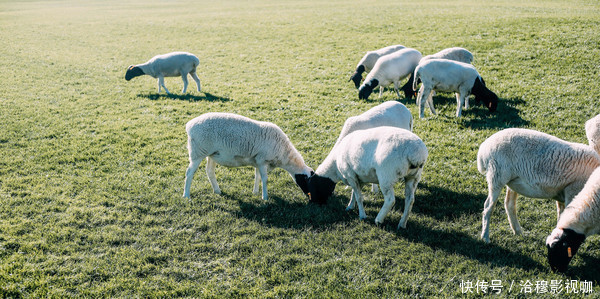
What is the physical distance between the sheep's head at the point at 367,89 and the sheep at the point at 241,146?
5972 mm

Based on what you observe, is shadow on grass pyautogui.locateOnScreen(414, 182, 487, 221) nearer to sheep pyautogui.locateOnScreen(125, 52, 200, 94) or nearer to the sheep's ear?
the sheep's ear

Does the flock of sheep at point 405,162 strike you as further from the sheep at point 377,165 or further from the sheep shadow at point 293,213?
the sheep shadow at point 293,213

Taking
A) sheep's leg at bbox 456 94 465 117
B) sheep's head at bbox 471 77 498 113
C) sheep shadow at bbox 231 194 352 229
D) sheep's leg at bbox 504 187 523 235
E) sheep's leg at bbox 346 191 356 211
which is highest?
sheep's head at bbox 471 77 498 113

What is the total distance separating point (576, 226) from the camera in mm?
4922

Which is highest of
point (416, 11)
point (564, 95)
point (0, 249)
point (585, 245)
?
point (416, 11)

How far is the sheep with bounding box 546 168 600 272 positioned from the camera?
4.86 m

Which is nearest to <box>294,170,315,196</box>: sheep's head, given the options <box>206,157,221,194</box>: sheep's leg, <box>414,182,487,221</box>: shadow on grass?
<box>206,157,221,194</box>: sheep's leg

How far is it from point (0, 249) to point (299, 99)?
29.9 feet

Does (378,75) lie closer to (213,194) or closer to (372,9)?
(213,194)

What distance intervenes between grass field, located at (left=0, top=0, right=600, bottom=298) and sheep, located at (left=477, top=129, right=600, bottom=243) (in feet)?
2.49

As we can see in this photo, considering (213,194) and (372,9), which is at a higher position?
(372,9)

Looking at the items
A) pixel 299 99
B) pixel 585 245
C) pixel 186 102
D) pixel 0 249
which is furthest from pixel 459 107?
pixel 0 249

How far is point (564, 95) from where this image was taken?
11.5 meters

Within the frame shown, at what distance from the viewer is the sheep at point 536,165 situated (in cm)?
533
